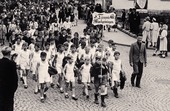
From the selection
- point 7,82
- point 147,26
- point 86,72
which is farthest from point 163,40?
point 7,82

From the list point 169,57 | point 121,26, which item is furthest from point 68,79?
point 121,26

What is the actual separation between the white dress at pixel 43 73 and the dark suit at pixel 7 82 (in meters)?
3.86

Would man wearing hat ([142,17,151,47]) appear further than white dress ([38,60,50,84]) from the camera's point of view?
Yes

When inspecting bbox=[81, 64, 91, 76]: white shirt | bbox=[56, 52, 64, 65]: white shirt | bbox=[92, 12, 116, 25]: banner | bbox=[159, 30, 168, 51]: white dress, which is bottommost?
bbox=[159, 30, 168, 51]: white dress

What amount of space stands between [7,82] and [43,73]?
407cm

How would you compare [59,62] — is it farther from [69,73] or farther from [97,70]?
[97,70]

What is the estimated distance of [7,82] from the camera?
28.3 ft

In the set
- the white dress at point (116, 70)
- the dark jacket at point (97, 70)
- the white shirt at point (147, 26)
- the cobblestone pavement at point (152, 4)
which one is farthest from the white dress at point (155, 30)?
the cobblestone pavement at point (152, 4)

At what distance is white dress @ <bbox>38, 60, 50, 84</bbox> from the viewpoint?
12.7 m

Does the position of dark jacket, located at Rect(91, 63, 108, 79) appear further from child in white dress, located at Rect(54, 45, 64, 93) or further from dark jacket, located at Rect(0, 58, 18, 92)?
dark jacket, located at Rect(0, 58, 18, 92)

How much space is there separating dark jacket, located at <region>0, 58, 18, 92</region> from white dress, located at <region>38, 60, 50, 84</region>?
3.96 metres

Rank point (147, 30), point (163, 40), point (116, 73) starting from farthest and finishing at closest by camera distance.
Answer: point (147, 30) → point (163, 40) → point (116, 73)

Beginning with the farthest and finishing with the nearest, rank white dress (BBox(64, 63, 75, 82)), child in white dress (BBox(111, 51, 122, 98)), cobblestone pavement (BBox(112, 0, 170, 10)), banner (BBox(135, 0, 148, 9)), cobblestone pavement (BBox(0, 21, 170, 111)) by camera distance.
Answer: cobblestone pavement (BBox(112, 0, 170, 10))
banner (BBox(135, 0, 148, 9))
child in white dress (BBox(111, 51, 122, 98))
white dress (BBox(64, 63, 75, 82))
cobblestone pavement (BBox(0, 21, 170, 111))

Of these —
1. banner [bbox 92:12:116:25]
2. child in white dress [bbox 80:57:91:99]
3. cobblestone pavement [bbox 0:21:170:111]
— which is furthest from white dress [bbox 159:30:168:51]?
child in white dress [bbox 80:57:91:99]
